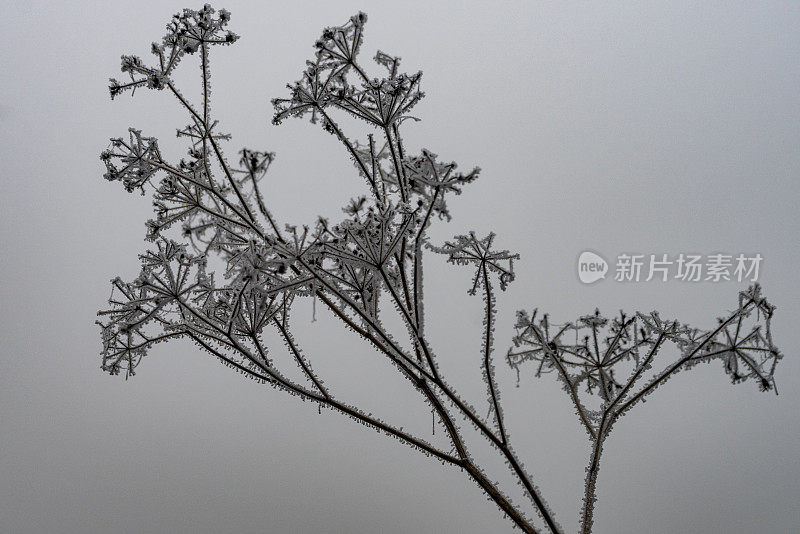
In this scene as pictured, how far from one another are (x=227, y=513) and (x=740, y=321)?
7.42ft

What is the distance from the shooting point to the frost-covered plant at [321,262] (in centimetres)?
80

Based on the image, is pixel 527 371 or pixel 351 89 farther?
pixel 527 371

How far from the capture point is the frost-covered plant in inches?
31.4

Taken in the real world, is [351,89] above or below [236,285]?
above

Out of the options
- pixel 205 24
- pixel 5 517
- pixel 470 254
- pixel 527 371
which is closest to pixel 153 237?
pixel 205 24

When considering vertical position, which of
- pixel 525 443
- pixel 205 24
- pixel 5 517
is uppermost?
pixel 525 443

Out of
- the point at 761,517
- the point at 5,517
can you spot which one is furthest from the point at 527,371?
the point at 5,517

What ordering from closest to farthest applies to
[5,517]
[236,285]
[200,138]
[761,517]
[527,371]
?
[236,285] < [200,138] < [527,371] < [761,517] < [5,517]

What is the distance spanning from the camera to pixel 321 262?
87 centimetres

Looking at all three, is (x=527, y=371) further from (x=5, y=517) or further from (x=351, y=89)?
(x=5, y=517)

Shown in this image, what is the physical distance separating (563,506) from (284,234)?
6.15 ft

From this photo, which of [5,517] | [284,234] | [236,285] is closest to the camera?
[236,285]

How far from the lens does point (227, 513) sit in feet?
7.78

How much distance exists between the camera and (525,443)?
227 centimetres
